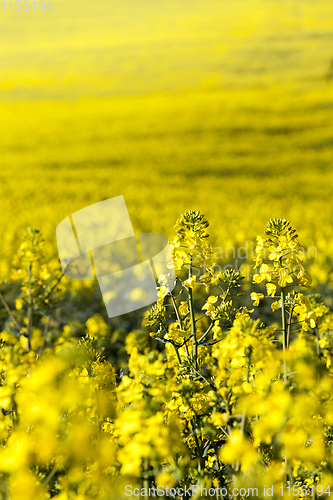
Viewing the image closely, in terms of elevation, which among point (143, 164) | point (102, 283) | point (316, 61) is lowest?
point (102, 283)

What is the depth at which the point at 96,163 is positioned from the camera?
20.2 ft

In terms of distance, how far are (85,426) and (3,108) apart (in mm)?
5630

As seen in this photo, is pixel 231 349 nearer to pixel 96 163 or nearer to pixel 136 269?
pixel 136 269

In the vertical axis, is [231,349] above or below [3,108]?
below

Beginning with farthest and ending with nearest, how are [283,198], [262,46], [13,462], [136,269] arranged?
[283,198], [262,46], [136,269], [13,462]

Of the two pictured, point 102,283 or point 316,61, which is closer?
point 102,283

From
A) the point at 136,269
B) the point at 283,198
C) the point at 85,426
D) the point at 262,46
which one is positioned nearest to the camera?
the point at 85,426

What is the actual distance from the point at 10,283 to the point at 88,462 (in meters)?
3.11

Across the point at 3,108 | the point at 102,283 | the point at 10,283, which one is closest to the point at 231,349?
the point at 102,283

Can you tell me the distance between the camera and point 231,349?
977 mm

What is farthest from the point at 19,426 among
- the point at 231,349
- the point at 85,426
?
the point at 231,349

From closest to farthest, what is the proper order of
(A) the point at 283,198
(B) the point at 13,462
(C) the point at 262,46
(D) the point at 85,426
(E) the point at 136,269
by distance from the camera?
(B) the point at 13,462, (D) the point at 85,426, (E) the point at 136,269, (C) the point at 262,46, (A) the point at 283,198

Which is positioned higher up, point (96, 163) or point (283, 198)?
point (96, 163)

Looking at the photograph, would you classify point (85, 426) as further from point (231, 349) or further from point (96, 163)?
point (96, 163)
